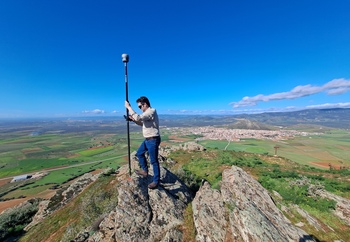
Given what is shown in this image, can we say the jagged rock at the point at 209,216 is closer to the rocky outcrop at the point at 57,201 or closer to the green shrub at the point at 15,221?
the rocky outcrop at the point at 57,201

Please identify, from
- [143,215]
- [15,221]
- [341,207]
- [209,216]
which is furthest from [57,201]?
[341,207]

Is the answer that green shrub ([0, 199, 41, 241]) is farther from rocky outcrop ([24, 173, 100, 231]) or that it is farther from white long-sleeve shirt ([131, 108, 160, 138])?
white long-sleeve shirt ([131, 108, 160, 138])

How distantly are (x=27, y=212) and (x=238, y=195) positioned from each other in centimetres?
1578

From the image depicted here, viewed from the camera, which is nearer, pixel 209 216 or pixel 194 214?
pixel 209 216

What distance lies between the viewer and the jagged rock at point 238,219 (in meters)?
5.97

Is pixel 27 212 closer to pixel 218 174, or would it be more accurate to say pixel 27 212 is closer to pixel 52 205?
pixel 52 205

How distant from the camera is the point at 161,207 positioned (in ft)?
24.9

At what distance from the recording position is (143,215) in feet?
23.3

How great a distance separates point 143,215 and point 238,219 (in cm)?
406

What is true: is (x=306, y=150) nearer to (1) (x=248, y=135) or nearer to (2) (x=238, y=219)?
(1) (x=248, y=135)

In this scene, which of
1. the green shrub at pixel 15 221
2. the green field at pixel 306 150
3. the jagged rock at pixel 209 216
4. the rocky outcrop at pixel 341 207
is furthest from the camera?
the green field at pixel 306 150

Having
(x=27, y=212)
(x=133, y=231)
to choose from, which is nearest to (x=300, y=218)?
(x=133, y=231)

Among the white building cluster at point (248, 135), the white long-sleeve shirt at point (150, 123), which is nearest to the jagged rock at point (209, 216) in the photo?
the white long-sleeve shirt at point (150, 123)

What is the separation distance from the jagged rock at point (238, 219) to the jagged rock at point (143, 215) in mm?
1040
